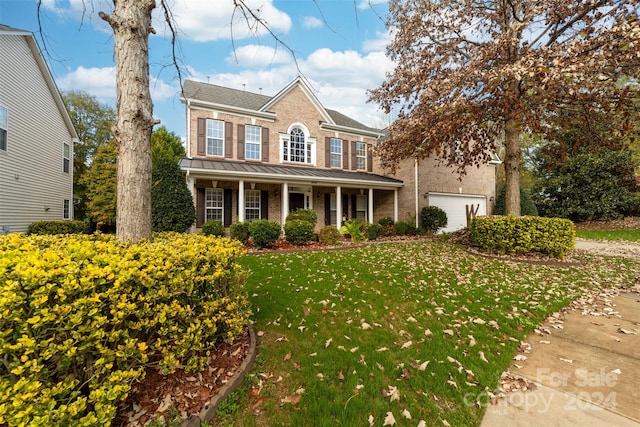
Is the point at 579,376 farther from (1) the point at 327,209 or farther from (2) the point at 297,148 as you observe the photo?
(2) the point at 297,148

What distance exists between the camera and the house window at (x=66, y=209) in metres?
14.1

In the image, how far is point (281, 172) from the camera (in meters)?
12.9

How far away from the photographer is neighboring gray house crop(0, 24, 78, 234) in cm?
979

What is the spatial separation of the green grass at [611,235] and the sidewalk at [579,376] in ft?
48.7

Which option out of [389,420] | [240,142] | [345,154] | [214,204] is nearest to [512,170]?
[345,154]

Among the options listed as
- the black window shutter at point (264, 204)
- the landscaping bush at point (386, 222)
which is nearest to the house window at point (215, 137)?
the black window shutter at point (264, 204)

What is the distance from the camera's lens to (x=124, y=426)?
6.57 ft

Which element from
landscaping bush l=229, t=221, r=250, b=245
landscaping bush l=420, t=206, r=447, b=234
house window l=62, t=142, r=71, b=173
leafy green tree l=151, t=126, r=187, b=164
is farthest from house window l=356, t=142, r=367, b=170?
house window l=62, t=142, r=71, b=173

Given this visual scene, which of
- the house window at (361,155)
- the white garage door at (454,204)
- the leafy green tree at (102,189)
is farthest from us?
the leafy green tree at (102,189)

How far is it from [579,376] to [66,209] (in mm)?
19901

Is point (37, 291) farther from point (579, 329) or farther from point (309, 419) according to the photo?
point (579, 329)

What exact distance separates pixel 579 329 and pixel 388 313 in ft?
8.99

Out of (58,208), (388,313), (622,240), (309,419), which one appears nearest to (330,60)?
(388,313)

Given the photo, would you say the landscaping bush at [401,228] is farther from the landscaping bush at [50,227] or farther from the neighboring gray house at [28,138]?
the neighboring gray house at [28,138]
